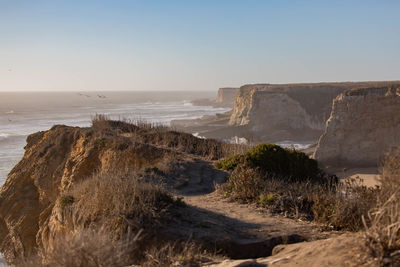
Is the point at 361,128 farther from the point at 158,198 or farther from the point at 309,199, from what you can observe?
the point at 158,198

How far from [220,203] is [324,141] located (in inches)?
930

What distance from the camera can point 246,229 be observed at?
612cm

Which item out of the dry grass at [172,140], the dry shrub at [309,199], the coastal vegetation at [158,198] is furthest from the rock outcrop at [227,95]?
the dry shrub at [309,199]

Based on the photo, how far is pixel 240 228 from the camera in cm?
619

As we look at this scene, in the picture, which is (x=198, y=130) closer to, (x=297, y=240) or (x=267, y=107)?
(x=267, y=107)

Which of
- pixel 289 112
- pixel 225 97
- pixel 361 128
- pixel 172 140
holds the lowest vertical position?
pixel 361 128

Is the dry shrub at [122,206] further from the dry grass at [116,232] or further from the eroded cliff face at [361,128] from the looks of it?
the eroded cliff face at [361,128]

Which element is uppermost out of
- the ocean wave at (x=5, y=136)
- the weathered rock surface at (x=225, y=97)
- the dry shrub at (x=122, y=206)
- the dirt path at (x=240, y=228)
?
the weathered rock surface at (x=225, y=97)

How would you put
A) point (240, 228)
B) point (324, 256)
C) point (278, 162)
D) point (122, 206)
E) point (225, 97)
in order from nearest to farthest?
point (324, 256) < point (122, 206) < point (240, 228) < point (278, 162) < point (225, 97)

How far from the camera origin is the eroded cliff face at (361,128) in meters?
28.0

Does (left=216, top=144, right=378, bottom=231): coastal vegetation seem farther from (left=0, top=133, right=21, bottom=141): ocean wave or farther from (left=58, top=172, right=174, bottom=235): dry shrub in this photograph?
(left=0, top=133, right=21, bottom=141): ocean wave

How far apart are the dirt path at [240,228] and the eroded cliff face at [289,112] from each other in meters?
40.8

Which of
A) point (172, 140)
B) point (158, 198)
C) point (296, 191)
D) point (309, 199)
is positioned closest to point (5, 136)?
point (172, 140)

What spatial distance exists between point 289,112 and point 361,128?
71.7ft
